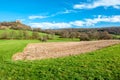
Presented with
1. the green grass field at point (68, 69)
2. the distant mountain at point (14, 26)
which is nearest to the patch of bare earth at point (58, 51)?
the green grass field at point (68, 69)

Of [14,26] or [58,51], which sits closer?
[58,51]

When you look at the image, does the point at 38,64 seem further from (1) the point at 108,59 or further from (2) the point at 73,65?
(1) the point at 108,59

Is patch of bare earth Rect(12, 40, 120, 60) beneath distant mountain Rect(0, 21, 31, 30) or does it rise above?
beneath

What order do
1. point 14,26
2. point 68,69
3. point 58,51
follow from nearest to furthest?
point 68,69, point 58,51, point 14,26

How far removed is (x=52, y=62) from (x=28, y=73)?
2714 mm

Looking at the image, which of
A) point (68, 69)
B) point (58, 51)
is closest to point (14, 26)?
point (58, 51)

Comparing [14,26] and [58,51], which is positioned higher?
[14,26]

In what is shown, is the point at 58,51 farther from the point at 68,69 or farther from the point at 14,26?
the point at 14,26

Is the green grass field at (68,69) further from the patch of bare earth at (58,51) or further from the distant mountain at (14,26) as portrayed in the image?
the distant mountain at (14,26)

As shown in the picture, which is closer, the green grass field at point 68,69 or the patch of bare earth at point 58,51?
the green grass field at point 68,69

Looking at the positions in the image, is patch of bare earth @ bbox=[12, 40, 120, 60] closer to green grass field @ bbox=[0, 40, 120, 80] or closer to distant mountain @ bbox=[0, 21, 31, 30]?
green grass field @ bbox=[0, 40, 120, 80]

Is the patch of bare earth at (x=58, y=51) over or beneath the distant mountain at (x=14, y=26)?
beneath

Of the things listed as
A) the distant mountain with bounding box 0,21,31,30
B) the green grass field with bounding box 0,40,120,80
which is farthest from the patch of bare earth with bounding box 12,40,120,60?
the distant mountain with bounding box 0,21,31,30

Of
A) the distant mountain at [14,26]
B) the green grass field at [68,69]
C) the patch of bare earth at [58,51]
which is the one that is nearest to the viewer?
the green grass field at [68,69]
